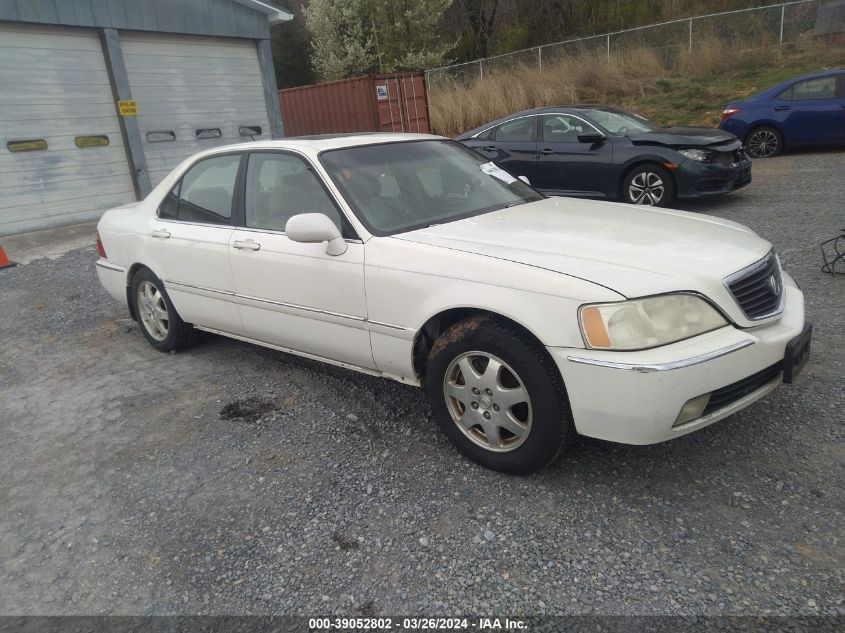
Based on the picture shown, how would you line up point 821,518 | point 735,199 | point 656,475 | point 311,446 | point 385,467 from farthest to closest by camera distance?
point 735,199 → point 311,446 → point 385,467 → point 656,475 → point 821,518

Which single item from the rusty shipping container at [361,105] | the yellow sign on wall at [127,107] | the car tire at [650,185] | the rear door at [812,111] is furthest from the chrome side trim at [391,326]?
the rusty shipping container at [361,105]

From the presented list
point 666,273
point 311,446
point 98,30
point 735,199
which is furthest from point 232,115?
point 666,273

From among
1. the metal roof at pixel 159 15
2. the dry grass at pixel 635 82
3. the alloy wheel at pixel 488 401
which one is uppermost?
the metal roof at pixel 159 15

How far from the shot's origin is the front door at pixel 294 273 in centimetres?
339

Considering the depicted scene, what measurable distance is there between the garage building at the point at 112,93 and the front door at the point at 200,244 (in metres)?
7.27

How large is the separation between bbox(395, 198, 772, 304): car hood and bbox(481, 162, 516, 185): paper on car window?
0.48 m

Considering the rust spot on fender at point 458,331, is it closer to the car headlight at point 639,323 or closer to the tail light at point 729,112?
the car headlight at point 639,323

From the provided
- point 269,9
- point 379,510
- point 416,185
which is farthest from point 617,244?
point 269,9

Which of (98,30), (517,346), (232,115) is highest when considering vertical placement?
(98,30)

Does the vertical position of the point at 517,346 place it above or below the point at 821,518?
above

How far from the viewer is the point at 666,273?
105 inches

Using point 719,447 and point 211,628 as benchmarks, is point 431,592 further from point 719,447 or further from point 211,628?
point 719,447

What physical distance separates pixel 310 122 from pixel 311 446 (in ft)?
49.3

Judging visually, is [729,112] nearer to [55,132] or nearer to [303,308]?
[303,308]
